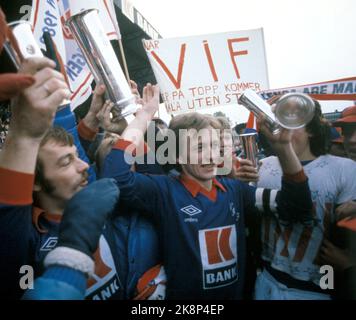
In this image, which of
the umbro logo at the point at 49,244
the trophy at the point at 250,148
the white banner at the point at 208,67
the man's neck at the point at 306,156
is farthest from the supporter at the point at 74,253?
the white banner at the point at 208,67

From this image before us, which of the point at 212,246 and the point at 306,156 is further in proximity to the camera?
the point at 306,156

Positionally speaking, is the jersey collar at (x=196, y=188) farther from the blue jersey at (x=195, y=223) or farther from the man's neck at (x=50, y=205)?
the man's neck at (x=50, y=205)

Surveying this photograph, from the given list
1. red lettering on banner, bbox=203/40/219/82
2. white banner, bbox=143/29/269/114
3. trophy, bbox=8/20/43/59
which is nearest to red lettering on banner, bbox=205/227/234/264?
trophy, bbox=8/20/43/59

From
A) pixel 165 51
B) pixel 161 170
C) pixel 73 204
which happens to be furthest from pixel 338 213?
pixel 165 51

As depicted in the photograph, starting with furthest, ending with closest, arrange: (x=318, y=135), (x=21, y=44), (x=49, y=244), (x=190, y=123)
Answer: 1. (x=318, y=135)
2. (x=190, y=123)
3. (x=49, y=244)
4. (x=21, y=44)

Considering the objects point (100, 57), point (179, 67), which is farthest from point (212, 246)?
point (179, 67)

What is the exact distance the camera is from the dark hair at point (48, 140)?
2.90 ft

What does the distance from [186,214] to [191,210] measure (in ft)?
0.08

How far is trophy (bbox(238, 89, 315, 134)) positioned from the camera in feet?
3.03

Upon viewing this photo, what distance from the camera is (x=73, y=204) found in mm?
691

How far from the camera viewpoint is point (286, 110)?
96cm

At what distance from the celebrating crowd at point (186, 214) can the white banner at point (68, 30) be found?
419mm

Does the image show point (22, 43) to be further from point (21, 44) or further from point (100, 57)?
point (100, 57)

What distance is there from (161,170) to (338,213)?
0.70 metres
